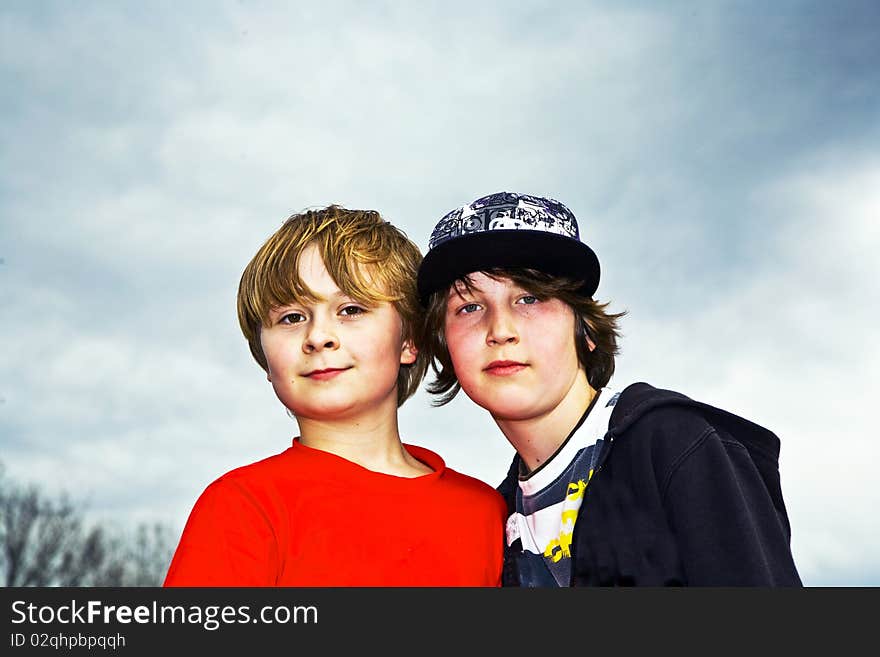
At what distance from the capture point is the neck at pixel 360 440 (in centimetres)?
366

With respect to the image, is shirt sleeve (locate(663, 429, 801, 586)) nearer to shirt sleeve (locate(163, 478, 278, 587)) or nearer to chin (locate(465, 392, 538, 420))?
chin (locate(465, 392, 538, 420))

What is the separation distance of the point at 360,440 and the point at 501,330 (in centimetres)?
78

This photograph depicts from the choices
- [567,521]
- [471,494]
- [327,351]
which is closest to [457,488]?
[471,494]

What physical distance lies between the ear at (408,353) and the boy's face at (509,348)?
0.29 meters

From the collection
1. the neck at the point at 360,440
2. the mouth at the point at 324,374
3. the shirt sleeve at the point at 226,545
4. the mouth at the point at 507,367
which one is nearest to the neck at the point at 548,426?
the mouth at the point at 507,367

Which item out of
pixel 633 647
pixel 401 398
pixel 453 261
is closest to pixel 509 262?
pixel 453 261

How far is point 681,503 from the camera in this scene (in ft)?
9.72

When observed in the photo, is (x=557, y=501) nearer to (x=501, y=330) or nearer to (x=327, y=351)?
(x=501, y=330)

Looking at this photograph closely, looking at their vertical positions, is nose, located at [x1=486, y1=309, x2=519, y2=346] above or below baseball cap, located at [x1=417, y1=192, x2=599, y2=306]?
below

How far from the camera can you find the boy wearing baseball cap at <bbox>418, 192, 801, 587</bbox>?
116 inches

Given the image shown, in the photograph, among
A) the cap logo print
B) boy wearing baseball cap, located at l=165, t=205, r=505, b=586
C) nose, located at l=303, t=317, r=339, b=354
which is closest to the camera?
boy wearing baseball cap, located at l=165, t=205, r=505, b=586

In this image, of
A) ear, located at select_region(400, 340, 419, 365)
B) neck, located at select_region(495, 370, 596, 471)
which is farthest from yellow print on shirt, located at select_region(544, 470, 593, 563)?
ear, located at select_region(400, 340, 419, 365)

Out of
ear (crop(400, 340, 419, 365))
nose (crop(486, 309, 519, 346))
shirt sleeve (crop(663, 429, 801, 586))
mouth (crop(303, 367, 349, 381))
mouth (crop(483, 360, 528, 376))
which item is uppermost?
ear (crop(400, 340, 419, 365))

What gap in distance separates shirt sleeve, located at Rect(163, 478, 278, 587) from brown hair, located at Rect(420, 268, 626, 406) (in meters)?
1.11
